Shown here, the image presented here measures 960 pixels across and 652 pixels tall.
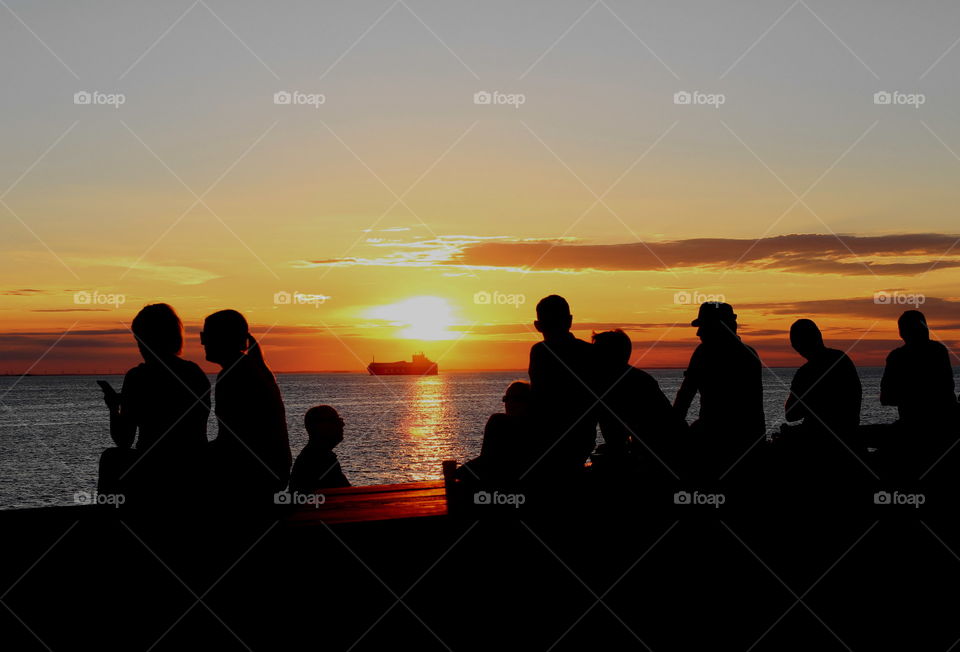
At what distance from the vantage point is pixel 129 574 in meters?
5.11

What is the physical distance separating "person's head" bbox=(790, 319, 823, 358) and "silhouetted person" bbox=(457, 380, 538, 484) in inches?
118

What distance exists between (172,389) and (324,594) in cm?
165

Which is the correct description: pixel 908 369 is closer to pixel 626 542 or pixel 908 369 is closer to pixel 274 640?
pixel 626 542

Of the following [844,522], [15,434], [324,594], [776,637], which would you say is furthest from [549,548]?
[15,434]

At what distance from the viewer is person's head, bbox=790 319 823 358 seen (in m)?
7.89

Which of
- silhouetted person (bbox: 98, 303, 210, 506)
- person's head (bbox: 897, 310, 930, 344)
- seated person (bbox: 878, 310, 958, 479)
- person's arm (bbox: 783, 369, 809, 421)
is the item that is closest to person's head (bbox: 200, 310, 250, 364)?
silhouetted person (bbox: 98, 303, 210, 506)

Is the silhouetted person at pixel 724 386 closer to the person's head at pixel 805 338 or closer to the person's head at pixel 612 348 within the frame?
the person's head at pixel 612 348

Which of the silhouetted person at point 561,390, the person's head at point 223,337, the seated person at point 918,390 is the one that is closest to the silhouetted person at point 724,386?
the silhouetted person at point 561,390

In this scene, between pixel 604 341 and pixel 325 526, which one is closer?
pixel 325 526

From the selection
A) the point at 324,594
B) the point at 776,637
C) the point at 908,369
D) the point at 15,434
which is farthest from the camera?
the point at 15,434

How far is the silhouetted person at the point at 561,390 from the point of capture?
6203mm

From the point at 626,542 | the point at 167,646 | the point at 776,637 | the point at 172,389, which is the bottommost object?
the point at 776,637

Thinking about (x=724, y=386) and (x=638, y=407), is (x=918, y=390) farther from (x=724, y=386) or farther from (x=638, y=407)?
(x=638, y=407)

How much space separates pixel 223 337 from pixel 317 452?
2.13 m
